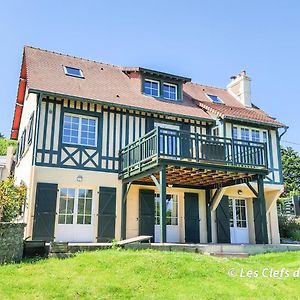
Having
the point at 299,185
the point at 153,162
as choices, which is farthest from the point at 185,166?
the point at 299,185

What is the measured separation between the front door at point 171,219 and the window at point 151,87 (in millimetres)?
4436

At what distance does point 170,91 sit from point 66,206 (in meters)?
6.91

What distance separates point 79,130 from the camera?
13523mm

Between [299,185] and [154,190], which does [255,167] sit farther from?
[299,185]

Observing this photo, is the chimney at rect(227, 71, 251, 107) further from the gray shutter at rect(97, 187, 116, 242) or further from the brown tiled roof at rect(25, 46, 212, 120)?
the gray shutter at rect(97, 187, 116, 242)

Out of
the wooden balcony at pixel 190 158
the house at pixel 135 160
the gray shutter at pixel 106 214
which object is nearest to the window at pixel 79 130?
the house at pixel 135 160

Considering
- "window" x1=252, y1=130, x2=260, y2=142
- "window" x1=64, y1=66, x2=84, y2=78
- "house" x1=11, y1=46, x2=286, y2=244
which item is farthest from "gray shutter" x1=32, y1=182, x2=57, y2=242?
"window" x1=252, y1=130, x2=260, y2=142

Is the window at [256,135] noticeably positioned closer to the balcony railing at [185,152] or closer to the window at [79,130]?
the balcony railing at [185,152]

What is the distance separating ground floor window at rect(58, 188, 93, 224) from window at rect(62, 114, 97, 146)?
1.73 metres

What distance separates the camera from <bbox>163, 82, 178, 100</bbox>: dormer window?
1639 centimetres

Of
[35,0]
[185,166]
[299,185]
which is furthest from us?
[299,185]

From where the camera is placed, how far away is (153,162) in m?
11.7

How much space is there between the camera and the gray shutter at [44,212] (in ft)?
39.5

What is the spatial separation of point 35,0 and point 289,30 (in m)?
6.37
